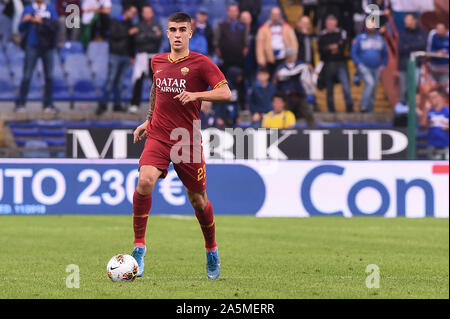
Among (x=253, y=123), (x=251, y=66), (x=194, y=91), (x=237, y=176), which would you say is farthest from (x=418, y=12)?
(x=194, y=91)

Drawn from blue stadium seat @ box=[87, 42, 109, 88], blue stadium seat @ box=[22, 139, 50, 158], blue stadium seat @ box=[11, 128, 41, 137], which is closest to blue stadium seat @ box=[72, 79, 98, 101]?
blue stadium seat @ box=[87, 42, 109, 88]

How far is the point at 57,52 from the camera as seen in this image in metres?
20.0

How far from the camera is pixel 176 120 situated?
7633 millimetres

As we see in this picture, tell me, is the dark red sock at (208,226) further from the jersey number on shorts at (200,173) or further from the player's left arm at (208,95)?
the player's left arm at (208,95)

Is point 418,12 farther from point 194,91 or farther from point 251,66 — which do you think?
point 194,91

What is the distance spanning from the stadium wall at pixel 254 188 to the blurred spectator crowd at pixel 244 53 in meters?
1.53

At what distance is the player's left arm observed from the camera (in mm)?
7145

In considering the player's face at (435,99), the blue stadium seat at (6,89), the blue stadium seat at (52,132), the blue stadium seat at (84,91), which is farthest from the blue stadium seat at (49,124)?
the player's face at (435,99)

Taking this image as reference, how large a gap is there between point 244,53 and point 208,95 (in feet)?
36.3

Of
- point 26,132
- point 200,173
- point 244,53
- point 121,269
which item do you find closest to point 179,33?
point 200,173

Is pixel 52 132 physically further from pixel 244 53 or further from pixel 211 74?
pixel 211 74

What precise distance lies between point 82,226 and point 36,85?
6680 millimetres

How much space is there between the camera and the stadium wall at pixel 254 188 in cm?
1490

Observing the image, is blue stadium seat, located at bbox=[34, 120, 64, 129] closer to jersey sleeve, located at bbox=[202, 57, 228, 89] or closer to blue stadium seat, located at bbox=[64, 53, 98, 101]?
blue stadium seat, located at bbox=[64, 53, 98, 101]
